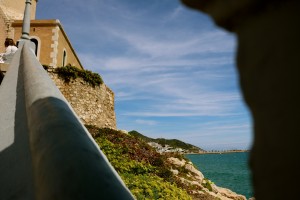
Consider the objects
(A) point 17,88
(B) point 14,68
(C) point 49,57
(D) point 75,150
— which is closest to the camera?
(D) point 75,150

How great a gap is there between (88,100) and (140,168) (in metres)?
12.2

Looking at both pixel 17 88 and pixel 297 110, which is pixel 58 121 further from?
pixel 17 88

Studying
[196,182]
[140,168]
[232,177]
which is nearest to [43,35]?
[140,168]

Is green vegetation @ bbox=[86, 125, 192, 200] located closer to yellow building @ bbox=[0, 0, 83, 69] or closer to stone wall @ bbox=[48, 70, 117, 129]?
stone wall @ bbox=[48, 70, 117, 129]

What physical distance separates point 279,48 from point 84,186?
132cm

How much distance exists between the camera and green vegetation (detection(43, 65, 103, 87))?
19.2m

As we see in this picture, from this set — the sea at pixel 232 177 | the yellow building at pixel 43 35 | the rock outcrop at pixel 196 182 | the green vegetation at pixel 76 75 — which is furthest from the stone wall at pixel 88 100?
the sea at pixel 232 177

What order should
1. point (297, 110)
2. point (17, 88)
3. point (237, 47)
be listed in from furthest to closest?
1. point (17, 88)
2. point (237, 47)
3. point (297, 110)

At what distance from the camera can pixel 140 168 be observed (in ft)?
29.8

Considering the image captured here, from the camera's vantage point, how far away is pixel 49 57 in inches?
799

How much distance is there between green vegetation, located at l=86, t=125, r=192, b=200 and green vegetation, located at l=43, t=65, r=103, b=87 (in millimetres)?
5829

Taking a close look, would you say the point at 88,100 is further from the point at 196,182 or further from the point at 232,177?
the point at 232,177

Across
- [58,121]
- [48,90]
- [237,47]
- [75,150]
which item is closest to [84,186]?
[75,150]

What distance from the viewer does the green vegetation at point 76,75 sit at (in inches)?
755
